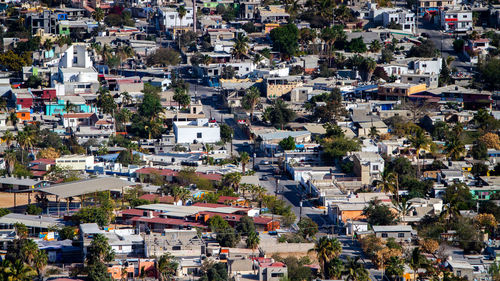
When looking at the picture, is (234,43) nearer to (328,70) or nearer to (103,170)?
(328,70)

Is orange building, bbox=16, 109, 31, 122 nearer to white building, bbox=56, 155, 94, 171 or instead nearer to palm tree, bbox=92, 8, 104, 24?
white building, bbox=56, 155, 94, 171

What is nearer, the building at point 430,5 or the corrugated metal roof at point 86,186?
the corrugated metal roof at point 86,186

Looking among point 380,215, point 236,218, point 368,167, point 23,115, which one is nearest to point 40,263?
point 236,218

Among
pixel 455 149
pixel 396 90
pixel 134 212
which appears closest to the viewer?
pixel 134 212

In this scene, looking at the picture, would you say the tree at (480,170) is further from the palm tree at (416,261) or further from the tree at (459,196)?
the palm tree at (416,261)

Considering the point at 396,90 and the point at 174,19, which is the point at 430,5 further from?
the point at 396,90

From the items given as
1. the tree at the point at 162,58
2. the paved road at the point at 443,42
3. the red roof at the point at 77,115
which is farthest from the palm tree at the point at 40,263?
the paved road at the point at 443,42
